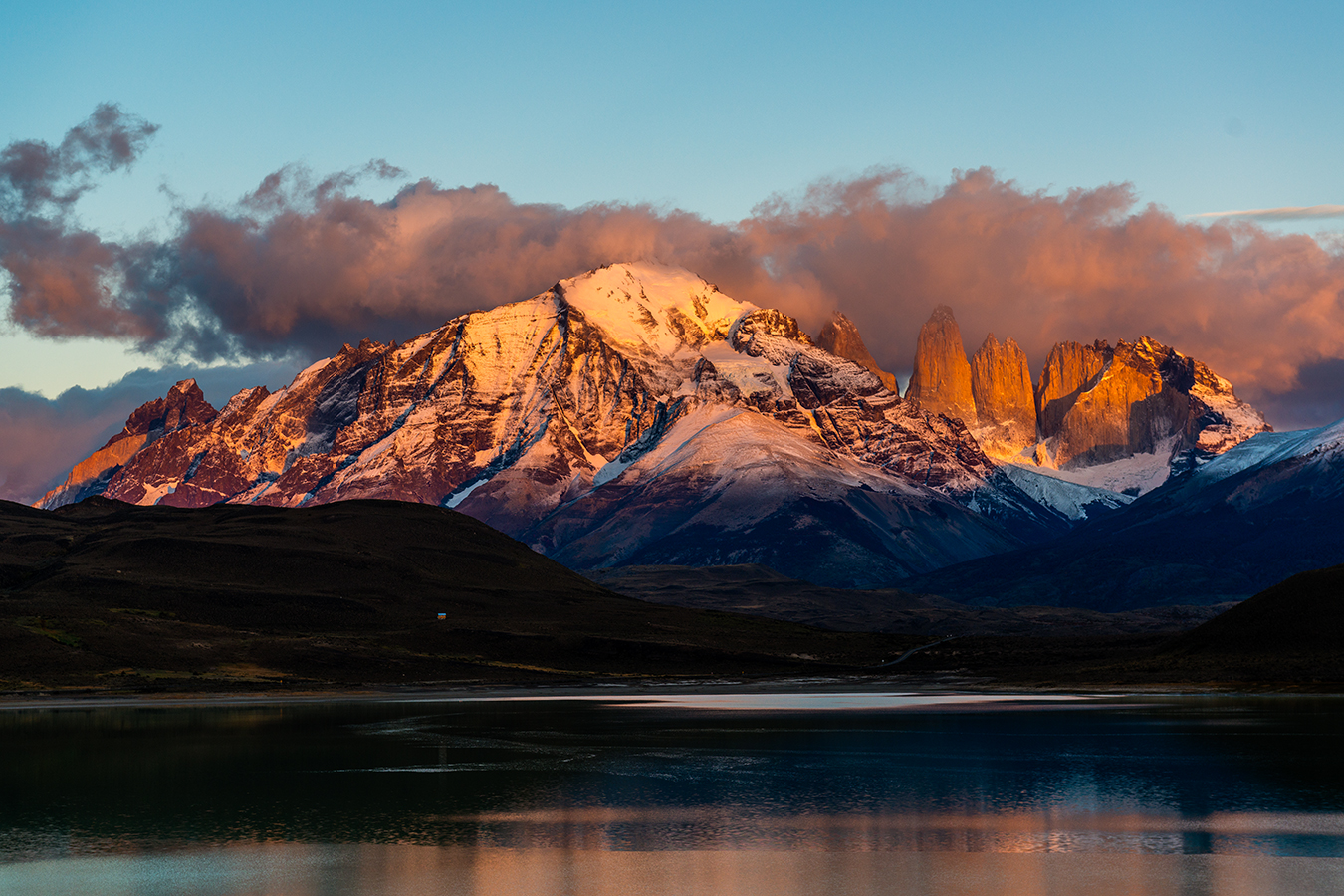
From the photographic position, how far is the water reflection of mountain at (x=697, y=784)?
5450cm

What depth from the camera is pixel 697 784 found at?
70.8 metres

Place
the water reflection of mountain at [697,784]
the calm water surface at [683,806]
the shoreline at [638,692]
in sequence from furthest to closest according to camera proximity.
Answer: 1. the shoreline at [638,692]
2. the water reflection of mountain at [697,784]
3. the calm water surface at [683,806]

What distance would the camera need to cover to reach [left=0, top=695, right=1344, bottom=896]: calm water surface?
45938mm

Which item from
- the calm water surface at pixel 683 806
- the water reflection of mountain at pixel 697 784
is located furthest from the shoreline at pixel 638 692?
the calm water surface at pixel 683 806

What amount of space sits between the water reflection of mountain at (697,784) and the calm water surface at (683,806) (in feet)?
0.91

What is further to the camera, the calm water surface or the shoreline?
the shoreline

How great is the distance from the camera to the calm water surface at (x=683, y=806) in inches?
1809

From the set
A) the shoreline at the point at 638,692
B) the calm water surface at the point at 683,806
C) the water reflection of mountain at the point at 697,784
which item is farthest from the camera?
the shoreline at the point at 638,692

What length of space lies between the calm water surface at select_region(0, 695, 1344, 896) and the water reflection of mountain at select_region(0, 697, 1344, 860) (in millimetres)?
278

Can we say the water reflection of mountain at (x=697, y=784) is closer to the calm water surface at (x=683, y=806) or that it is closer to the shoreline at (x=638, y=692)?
the calm water surface at (x=683, y=806)

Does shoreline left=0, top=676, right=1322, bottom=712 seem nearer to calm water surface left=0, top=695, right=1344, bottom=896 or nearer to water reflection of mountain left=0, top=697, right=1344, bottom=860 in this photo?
water reflection of mountain left=0, top=697, right=1344, bottom=860

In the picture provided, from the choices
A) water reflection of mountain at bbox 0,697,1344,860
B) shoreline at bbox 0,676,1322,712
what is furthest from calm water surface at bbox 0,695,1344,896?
shoreline at bbox 0,676,1322,712

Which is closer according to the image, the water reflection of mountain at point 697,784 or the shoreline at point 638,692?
the water reflection of mountain at point 697,784

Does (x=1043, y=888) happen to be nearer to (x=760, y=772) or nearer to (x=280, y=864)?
(x=280, y=864)
